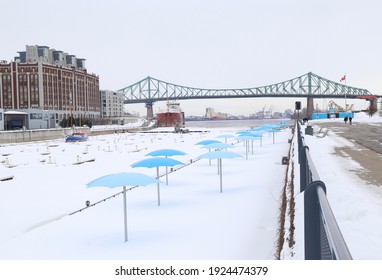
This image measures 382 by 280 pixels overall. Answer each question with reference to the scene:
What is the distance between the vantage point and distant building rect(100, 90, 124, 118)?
6201 inches

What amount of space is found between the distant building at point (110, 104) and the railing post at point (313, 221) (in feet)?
509

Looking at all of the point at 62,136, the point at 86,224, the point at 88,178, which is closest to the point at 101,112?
the point at 62,136

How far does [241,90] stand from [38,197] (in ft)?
548

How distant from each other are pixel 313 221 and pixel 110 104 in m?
161

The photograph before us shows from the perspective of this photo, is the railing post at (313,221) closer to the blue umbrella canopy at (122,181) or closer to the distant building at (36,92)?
the blue umbrella canopy at (122,181)

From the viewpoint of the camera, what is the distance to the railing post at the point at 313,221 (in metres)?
4.34

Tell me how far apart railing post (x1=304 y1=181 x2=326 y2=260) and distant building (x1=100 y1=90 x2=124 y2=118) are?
6108 inches

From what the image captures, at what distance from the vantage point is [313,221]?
15.0 ft

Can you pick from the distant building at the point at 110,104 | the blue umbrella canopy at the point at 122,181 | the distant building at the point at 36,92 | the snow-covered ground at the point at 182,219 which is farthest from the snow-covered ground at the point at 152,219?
the distant building at the point at 110,104

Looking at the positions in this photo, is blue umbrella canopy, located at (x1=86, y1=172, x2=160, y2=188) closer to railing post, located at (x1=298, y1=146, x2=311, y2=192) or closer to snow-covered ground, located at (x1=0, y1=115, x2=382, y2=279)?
snow-covered ground, located at (x1=0, y1=115, x2=382, y2=279)

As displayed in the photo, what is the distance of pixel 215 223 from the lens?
35.8 ft

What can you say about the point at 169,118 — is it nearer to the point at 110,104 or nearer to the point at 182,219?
the point at 110,104

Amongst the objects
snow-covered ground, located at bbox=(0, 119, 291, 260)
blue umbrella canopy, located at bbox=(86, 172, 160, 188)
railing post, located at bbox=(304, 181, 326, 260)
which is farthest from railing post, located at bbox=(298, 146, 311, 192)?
blue umbrella canopy, located at bbox=(86, 172, 160, 188)

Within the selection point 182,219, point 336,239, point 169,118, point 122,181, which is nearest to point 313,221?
point 336,239
